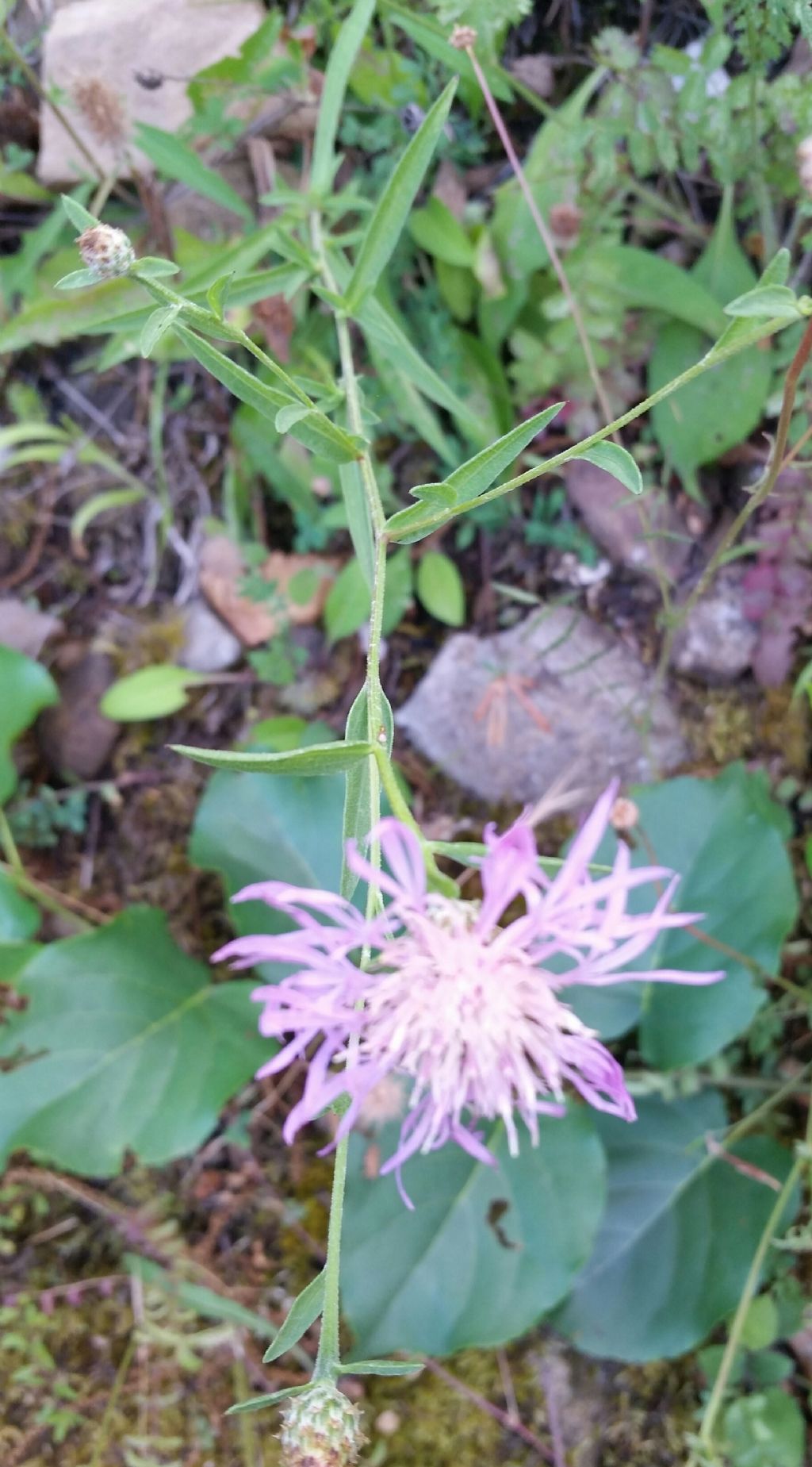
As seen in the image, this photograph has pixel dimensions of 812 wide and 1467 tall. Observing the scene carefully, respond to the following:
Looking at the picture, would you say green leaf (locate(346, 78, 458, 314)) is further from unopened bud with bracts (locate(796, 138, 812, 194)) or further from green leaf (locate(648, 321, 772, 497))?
green leaf (locate(648, 321, 772, 497))

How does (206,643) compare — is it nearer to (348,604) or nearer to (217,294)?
(348,604)

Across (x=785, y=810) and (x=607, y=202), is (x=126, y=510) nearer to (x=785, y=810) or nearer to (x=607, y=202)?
(x=607, y=202)

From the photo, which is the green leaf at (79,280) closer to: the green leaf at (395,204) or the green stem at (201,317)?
the green stem at (201,317)

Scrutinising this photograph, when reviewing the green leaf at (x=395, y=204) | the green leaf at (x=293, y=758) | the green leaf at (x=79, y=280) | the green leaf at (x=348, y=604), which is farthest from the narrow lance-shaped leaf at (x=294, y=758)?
the green leaf at (x=348, y=604)

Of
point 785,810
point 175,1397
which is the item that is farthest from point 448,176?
point 175,1397

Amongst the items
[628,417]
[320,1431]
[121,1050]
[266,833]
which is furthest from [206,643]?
[320,1431]

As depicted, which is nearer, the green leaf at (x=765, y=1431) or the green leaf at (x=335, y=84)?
the green leaf at (x=335, y=84)

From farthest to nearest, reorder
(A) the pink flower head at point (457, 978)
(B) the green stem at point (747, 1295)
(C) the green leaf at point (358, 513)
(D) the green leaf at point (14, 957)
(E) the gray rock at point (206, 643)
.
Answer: (E) the gray rock at point (206, 643) < (D) the green leaf at point (14, 957) < (B) the green stem at point (747, 1295) < (C) the green leaf at point (358, 513) < (A) the pink flower head at point (457, 978)
